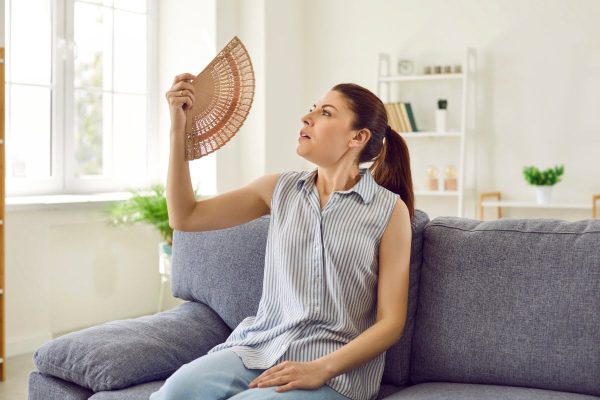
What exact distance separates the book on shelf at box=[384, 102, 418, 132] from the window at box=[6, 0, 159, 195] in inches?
63.5

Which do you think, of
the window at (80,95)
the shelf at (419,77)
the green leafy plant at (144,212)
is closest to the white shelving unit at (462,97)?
the shelf at (419,77)

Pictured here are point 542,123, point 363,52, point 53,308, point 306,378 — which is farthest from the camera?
point 363,52

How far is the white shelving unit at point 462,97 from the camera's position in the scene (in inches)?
206

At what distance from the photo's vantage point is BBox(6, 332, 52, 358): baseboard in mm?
4293

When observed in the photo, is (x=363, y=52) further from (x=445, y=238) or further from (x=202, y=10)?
(x=445, y=238)

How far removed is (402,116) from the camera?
213 inches

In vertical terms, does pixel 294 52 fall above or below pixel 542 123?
above

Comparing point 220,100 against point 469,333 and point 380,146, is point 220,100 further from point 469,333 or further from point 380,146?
point 469,333

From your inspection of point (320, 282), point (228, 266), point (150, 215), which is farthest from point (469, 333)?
point (150, 215)

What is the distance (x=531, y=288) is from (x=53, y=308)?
129 inches

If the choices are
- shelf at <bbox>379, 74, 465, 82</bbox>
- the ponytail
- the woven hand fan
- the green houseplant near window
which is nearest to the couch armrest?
the woven hand fan

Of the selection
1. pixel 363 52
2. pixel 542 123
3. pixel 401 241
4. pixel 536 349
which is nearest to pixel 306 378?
pixel 401 241

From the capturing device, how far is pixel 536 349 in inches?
79.0

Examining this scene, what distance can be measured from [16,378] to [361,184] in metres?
2.45
